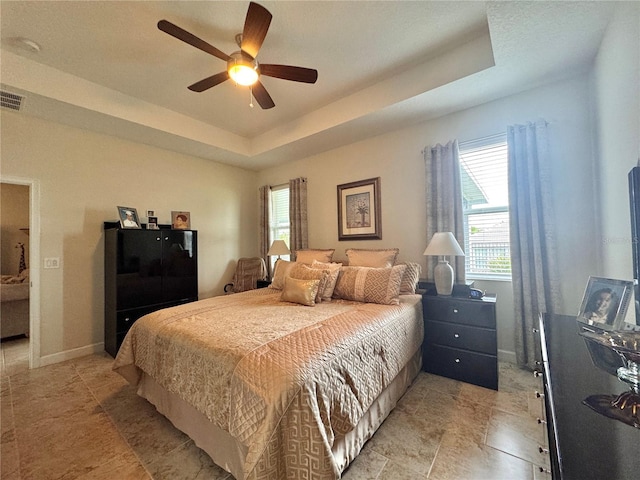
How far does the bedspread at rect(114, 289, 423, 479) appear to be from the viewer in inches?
44.1

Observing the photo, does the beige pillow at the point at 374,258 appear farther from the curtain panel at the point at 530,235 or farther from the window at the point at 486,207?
the curtain panel at the point at 530,235

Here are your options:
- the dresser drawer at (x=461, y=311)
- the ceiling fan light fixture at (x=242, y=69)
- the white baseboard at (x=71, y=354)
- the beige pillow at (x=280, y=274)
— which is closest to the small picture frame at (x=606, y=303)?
the dresser drawer at (x=461, y=311)

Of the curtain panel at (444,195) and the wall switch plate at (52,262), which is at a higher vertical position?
the curtain panel at (444,195)

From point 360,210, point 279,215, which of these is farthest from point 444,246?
point 279,215

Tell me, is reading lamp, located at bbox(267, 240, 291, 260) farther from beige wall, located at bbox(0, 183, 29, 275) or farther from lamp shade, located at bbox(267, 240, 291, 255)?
beige wall, located at bbox(0, 183, 29, 275)

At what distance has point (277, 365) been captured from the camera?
124 centimetres

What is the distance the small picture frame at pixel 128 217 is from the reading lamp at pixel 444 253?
3593 millimetres

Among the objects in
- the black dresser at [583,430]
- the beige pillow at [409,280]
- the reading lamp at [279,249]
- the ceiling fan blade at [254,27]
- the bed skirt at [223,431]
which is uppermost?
the ceiling fan blade at [254,27]

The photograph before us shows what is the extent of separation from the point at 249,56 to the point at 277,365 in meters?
2.17

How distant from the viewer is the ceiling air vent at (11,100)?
2.41m

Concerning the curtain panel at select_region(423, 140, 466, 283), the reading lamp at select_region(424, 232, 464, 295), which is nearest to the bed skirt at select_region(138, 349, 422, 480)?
the reading lamp at select_region(424, 232, 464, 295)

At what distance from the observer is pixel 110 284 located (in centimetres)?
311

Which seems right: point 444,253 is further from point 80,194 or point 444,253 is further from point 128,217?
point 80,194

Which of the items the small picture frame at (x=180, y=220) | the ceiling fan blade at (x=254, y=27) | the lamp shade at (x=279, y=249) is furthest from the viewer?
the lamp shade at (x=279, y=249)
